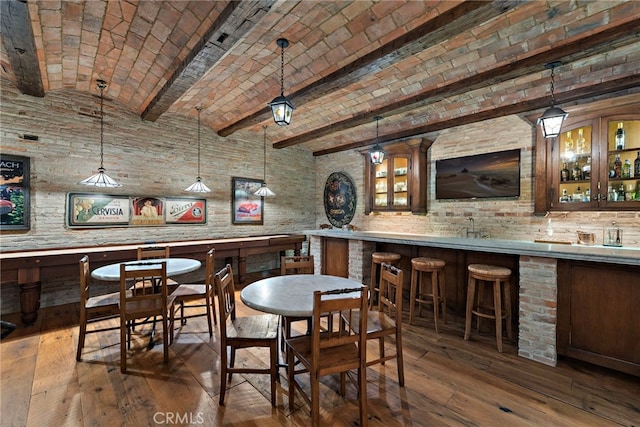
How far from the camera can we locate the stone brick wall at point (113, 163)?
158 inches

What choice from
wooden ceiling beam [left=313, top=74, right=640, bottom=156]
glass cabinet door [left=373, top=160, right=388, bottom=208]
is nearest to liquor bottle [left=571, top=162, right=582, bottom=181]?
wooden ceiling beam [left=313, top=74, right=640, bottom=156]

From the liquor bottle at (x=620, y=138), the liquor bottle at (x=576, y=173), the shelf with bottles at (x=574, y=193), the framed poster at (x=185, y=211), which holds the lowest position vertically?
the framed poster at (x=185, y=211)

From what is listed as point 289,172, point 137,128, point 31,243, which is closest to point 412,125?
point 289,172

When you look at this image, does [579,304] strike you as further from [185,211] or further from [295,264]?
[185,211]

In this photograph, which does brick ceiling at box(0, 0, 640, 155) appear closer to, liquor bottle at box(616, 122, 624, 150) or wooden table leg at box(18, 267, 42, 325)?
liquor bottle at box(616, 122, 624, 150)

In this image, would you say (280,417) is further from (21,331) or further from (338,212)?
(338,212)

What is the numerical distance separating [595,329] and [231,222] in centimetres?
567

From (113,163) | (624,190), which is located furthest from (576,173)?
(113,163)

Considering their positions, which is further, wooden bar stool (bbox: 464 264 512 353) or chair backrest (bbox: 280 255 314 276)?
chair backrest (bbox: 280 255 314 276)

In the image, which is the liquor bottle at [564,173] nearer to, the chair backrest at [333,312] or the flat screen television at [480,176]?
the flat screen television at [480,176]

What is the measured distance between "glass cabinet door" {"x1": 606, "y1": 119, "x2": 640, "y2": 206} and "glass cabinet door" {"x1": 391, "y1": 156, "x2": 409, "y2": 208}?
108 inches

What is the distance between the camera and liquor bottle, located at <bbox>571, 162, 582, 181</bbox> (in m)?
3.74

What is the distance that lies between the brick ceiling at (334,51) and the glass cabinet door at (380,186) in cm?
158

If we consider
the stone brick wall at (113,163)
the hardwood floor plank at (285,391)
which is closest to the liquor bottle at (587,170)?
the hardwood floor plank at (285,391)
